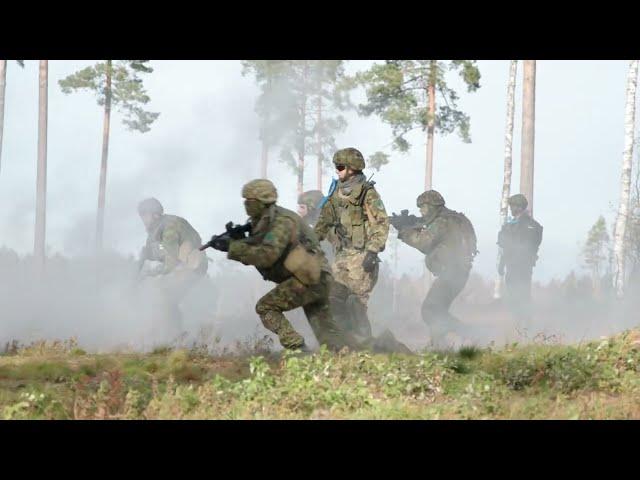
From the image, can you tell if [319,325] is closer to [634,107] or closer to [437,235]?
[437,235]

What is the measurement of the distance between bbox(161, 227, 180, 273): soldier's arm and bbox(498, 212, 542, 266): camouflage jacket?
5704mm

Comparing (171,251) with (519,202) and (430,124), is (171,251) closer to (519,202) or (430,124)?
(519,202)

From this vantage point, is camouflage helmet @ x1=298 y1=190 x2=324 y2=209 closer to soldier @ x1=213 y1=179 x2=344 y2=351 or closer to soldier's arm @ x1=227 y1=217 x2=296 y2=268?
soldier @ x1=213 y1=179 x2=344 y2=351

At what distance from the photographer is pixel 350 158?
1293cm

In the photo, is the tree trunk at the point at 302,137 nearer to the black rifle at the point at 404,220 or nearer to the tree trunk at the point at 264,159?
the tree trunk at the point at 264,159

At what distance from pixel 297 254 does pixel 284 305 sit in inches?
23.7

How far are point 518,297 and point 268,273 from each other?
370 inches

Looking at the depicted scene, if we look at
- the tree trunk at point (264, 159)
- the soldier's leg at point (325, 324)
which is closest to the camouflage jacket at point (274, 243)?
the soldier's leg at point (325, 324)

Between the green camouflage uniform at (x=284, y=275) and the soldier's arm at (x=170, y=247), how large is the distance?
534 centimetres

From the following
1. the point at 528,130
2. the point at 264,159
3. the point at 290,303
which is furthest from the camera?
the point at 264,159

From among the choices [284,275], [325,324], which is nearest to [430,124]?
[325,324]

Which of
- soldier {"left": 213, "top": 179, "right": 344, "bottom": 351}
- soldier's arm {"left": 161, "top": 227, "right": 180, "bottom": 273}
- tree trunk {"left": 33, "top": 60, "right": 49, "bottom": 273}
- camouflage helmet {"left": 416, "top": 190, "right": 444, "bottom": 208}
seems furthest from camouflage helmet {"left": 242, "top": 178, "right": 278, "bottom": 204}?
Answer: tree trunk {"left": 33, "top": 60, "right": 49, "bottom": 273}

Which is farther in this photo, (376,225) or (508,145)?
(508,145)

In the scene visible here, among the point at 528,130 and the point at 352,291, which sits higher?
the point at 528,130
